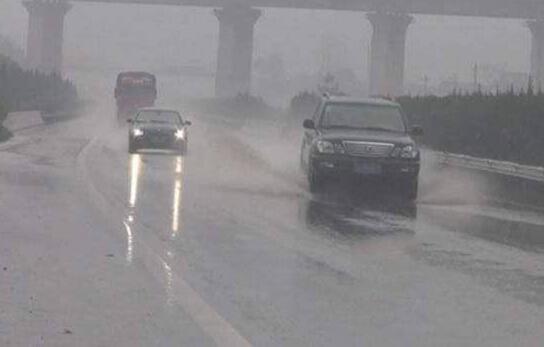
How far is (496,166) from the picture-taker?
2566 cm

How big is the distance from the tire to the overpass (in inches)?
1861

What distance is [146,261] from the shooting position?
41.3 ft

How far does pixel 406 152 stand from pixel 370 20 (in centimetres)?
5454

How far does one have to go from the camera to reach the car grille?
22.0 metres

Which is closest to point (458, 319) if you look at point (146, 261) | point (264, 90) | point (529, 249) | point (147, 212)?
point (146, 261)

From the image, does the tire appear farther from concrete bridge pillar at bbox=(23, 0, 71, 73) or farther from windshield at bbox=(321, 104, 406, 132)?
concrete bridge pillar at bbox=(23, 0, 71, 73)

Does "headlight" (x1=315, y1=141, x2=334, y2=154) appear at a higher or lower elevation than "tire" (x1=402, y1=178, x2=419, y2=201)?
higher

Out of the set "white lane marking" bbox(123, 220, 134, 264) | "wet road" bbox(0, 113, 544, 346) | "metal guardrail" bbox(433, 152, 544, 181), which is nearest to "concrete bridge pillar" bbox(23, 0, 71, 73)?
"metal guardrail" bbox(433, 152, 544, 181)

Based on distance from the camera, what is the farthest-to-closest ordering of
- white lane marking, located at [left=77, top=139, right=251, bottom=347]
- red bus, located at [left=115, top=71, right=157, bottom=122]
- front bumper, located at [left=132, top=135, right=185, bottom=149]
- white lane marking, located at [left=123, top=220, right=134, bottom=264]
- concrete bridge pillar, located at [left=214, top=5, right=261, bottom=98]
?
1. concrete bridge pillar, located at [left=214, top=5, right=261, bottom=98]
2. red bus, located at [left=115, top=71, right=157, bottom=122]
3. front bumper, located at [left=132, top=135, right=185, bottom=149]
4. white lane marking, located at [left=123, top=220, right=134, bottom=264]
5. white lane marking, located at [left=77, top=139, right=251, bottom=347]

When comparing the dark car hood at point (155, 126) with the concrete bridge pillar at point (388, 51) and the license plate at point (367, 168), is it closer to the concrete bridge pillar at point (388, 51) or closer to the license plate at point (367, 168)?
the license plate at point (367, 168)

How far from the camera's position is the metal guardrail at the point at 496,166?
76.9ft

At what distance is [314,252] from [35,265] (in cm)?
340

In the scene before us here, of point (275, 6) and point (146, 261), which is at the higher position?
point (275, 6)

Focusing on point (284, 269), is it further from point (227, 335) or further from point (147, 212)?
point (147, 212)
